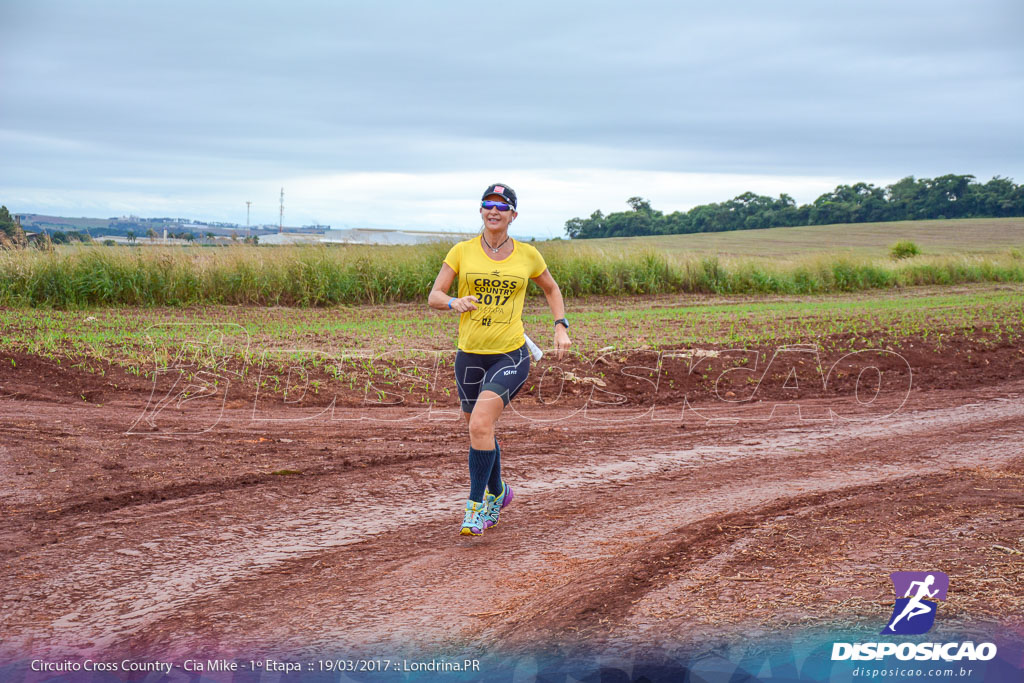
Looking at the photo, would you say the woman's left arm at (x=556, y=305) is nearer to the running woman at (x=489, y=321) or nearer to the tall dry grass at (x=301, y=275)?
the running woman at (x=489, y=321)

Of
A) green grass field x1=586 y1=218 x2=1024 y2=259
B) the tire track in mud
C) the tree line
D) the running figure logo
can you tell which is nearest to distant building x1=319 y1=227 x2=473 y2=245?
the tire track in mud

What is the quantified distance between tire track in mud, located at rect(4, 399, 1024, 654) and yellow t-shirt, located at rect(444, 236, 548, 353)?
1.27 meters

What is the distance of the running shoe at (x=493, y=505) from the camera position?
5.79 meters

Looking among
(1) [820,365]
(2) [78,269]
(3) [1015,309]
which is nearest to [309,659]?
(1) [820,365]

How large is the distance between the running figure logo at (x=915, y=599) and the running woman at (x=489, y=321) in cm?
241

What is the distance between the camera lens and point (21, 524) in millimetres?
5566

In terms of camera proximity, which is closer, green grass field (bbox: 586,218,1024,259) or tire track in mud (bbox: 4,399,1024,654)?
tire track in mud (bbox: 4,399,1024,654)

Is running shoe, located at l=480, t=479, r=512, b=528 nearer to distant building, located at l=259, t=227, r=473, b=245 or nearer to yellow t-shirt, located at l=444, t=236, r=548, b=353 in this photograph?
yellow t-shirt, located at l=444, t=236, r=548, b=353

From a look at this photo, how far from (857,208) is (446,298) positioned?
260 feet

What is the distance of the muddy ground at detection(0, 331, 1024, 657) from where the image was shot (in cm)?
434

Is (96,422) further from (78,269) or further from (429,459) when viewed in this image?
(78,269)

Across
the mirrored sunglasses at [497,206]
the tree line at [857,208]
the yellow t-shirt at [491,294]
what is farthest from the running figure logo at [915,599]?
the tree line at [857,208]

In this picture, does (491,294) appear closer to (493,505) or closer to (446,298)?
(446,298)

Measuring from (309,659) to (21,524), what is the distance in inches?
107
